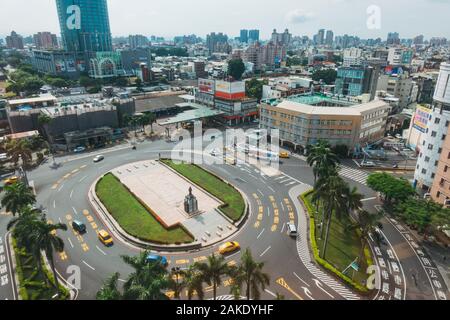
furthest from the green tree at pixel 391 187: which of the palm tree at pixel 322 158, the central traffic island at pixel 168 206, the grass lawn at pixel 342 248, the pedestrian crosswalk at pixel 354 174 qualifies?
the central traffic island at pixel 168 206

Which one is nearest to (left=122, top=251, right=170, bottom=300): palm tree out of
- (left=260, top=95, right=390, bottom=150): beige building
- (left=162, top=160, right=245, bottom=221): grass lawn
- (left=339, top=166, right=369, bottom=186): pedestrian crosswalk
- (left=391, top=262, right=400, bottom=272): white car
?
(left=162, top=160, right=245, bottom=221): grass lawn

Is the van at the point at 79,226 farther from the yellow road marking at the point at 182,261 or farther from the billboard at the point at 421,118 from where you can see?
the billboard at the point at 421,118

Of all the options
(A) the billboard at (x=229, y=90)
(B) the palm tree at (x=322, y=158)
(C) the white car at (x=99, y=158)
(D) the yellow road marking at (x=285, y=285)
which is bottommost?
Result: (D) the yellow road marking at (x=285, y=285)

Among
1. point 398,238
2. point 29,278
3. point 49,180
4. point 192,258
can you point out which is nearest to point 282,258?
point 192,258

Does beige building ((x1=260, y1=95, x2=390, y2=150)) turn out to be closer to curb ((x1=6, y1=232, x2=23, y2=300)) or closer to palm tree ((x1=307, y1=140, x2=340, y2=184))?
palm tree ((x1=307, y1=140, x2=340, y2=184))

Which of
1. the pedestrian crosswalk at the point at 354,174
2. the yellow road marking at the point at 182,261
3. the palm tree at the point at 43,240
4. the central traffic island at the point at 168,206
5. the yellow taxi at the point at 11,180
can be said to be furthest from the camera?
the pedestrian crosswalk at the point at 354,174

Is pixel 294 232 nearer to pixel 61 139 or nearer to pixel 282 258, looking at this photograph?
pixel 282 258
